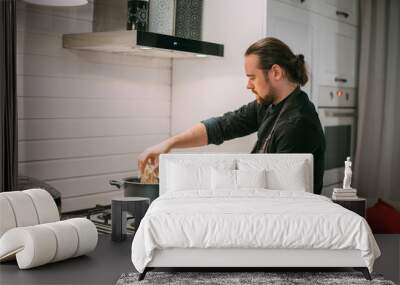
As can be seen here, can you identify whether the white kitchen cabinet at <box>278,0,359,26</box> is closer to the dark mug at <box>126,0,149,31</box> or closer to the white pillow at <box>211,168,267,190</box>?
the dark mug at <box>126,0,149,31</box>

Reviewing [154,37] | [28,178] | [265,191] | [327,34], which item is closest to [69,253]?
[28,178]

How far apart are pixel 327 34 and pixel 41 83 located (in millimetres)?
2475

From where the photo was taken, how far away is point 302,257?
4.30 metres

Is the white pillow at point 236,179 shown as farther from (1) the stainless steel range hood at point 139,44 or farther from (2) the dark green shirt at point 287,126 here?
(1) the stainless steel range hood at point 139,44

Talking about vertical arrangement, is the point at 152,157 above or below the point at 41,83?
below

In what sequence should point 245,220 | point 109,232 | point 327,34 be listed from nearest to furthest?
point 245,220 < point 109,232 < point 327,34

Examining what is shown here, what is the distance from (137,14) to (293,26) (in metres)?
1.34

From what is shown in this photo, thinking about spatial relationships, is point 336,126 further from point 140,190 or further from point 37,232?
point 37,232

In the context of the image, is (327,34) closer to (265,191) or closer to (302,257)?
(265,191)

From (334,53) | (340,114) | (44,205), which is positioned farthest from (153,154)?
(334,53)

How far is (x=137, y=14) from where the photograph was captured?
5594mm

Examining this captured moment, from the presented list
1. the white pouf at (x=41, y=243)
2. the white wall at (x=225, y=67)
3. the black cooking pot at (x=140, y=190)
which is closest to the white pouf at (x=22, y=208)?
the white pouf at (x=41, y=243)

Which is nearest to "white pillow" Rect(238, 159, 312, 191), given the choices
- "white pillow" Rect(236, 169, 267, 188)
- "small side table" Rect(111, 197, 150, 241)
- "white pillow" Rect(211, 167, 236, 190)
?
"white pillow" Rect(236, 169, 267, 188)

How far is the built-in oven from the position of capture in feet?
20.1
